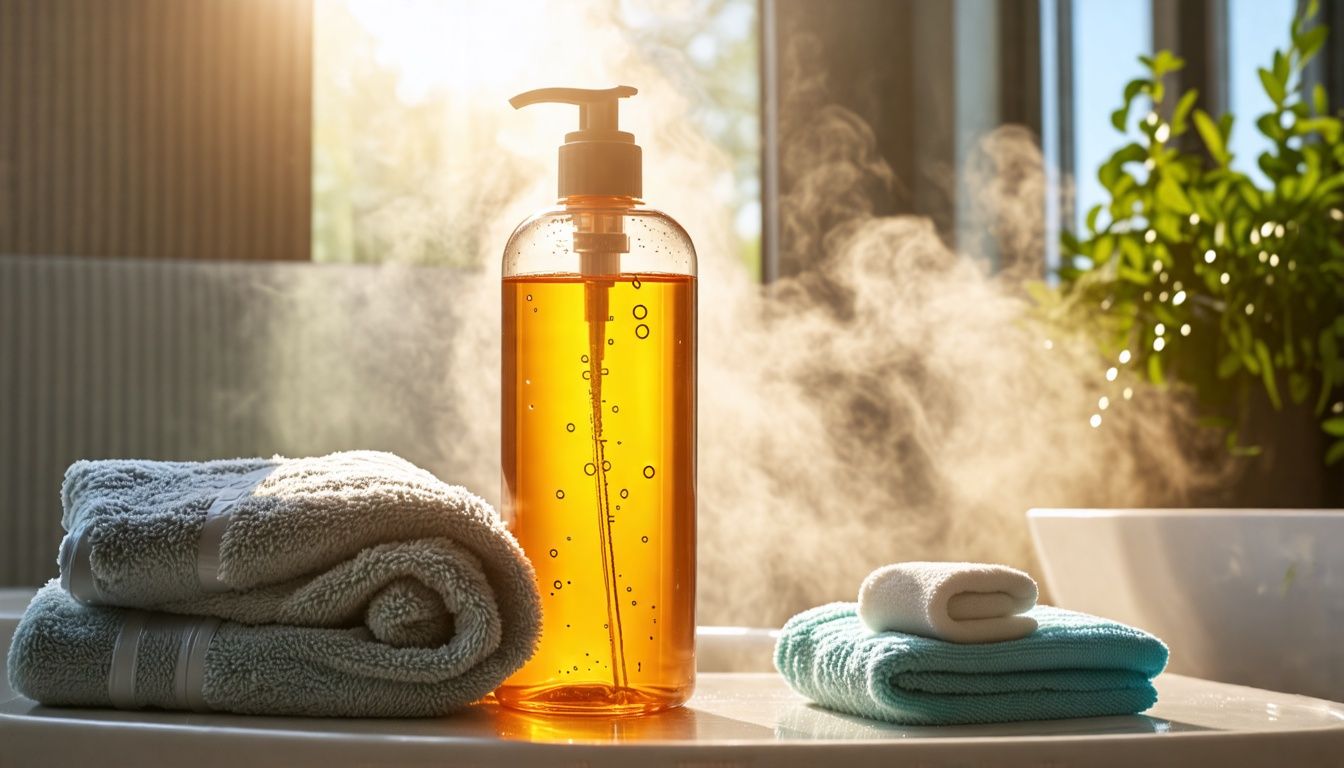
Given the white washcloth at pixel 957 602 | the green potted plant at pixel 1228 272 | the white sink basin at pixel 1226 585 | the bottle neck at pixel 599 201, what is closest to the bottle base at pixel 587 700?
the white washcloth at pixel 957 602

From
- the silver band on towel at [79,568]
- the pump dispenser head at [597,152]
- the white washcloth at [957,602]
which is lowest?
the white washcloth at [957,602]

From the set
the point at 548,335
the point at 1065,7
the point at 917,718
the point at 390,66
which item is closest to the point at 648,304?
the point at 548,335

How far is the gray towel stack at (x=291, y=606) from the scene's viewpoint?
52 centimetres

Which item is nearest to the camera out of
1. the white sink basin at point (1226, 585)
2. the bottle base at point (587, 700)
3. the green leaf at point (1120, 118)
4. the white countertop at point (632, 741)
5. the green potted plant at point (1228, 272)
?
the white countertop at point (632, 741)

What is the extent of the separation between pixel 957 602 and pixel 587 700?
6.7 inches

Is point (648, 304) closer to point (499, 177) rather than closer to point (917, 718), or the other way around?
point (917, 718)

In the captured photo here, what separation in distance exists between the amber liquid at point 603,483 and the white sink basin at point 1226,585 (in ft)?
2.01

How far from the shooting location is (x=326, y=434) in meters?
1.70

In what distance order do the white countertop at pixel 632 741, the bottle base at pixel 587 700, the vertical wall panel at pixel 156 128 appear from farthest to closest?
the vertical wall panel at pixel 156 128 → the bottle base at pixel 587 700 → the white countertop at pixel 632 741

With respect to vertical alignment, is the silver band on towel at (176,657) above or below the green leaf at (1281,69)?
below

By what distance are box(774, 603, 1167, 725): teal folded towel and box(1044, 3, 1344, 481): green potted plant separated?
1078 millimetres

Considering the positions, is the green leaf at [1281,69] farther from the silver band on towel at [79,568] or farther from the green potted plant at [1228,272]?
the silver band on towel at [79,568]

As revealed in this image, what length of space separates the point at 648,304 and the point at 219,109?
1.42 metres

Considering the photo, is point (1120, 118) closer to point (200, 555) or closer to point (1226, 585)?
point (1226, 585)
